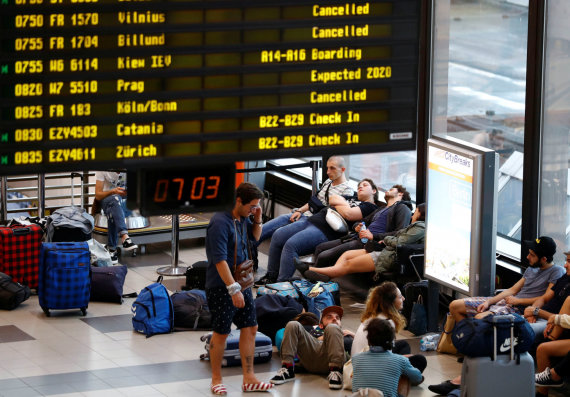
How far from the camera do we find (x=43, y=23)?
19.9 ft

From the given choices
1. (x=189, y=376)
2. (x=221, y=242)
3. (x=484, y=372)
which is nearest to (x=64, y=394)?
(x=189, y=376)

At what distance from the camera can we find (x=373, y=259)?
13047 millimetres

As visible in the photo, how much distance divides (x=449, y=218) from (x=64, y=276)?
13.1 ft

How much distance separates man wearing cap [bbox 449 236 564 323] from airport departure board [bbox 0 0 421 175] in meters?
4.66

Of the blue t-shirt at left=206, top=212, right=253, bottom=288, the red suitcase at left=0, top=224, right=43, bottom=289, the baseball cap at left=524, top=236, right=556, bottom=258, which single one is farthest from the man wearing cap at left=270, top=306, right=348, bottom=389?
the red suitcase at left=0, top=224, right=43, bottom=289

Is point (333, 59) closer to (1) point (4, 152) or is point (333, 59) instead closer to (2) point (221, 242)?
(1) point (4, 152)

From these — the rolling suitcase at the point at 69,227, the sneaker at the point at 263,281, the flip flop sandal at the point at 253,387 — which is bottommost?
the sneaker at the point at 263,281

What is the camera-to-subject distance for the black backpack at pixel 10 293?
12.9m

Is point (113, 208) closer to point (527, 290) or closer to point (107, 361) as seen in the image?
point (107, 361)

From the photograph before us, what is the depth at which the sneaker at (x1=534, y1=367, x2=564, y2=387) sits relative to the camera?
1027cm

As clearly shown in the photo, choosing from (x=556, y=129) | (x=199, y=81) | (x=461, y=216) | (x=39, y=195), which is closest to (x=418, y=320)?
(x=461, y=216)

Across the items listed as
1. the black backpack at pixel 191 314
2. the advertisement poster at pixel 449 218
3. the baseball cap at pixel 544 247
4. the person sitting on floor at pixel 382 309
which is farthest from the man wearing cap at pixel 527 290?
the black backpack at pixel 191 314

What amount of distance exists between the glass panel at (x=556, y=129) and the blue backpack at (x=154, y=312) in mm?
3925

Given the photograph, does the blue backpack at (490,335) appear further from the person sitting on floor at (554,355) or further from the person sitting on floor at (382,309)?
the person sitting on floor at (554,355)
